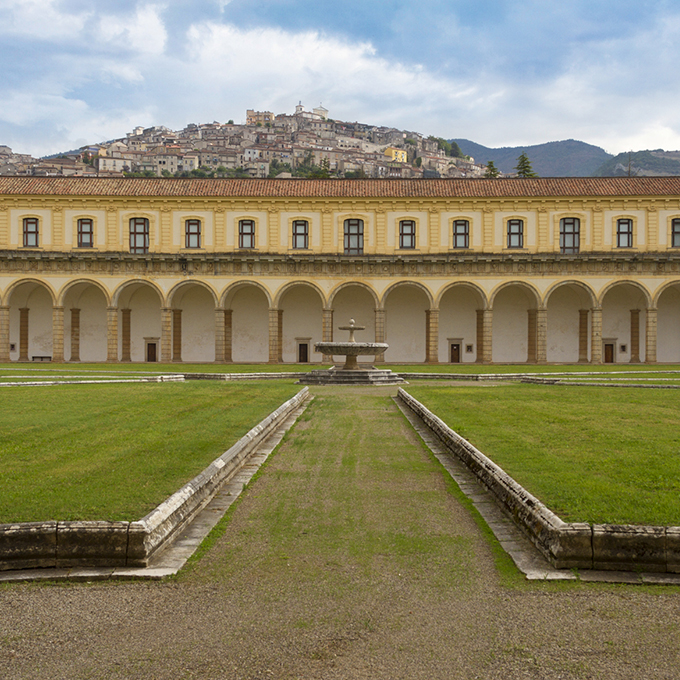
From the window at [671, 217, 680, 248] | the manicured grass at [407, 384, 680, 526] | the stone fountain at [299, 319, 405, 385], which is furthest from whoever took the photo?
the window at [671, 217, 680, 248]

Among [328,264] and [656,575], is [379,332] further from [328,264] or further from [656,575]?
[656,575]

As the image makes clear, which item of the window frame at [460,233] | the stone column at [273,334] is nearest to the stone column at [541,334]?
the window frame at [460,233]

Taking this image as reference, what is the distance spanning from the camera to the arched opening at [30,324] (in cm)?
4100

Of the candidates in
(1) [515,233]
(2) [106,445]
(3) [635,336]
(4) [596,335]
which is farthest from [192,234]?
(2) [106,445]

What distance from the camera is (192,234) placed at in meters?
40.0

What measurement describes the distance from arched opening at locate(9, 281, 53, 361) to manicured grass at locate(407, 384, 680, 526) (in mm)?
32619

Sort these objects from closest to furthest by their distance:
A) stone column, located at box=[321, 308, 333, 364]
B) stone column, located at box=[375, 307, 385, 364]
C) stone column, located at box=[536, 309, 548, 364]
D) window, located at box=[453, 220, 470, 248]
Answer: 1. stone column, located at box=[536, 309, 548, 364]
2. stone column, located at box=[321, 308, 333, 364]
3. stone column, located at box=[375, 307, 385, 364]
4. window, located at box=[453, 220, 470, 248]

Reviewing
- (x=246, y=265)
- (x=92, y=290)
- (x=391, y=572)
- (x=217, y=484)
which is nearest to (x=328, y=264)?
(x=246, y=265)

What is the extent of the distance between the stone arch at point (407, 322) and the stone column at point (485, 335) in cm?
355

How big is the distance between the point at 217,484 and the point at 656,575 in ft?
14.0

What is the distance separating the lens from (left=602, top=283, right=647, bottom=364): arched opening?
40.4 metres

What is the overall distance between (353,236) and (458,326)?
859 centimetres

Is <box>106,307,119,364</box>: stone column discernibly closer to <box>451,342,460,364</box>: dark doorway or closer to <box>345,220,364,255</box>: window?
<box>345,220,364,255</box>: window

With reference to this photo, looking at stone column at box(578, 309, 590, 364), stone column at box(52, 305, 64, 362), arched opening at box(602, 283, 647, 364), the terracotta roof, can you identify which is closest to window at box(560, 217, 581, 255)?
the terracotta roof
